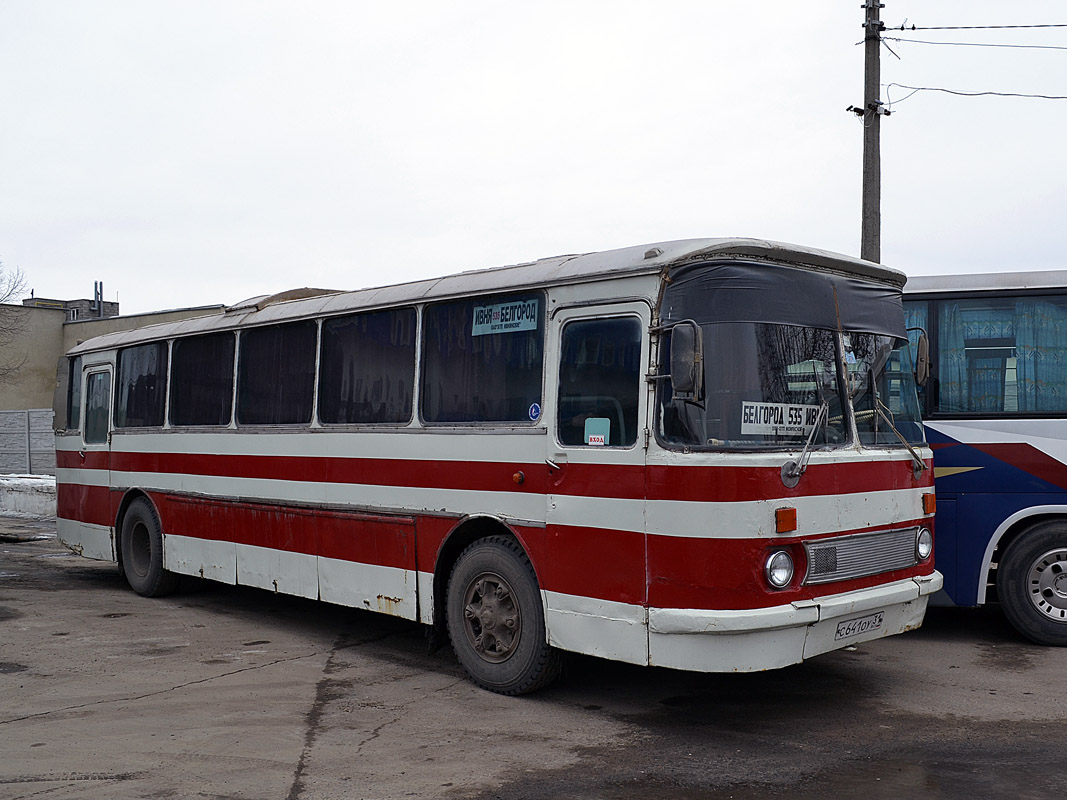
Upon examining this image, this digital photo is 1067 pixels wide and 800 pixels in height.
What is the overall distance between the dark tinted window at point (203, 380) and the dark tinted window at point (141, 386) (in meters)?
0.27

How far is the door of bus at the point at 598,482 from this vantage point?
6.12m

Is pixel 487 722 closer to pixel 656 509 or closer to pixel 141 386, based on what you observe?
pixel 656 509

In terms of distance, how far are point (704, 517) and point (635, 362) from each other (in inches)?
38.1

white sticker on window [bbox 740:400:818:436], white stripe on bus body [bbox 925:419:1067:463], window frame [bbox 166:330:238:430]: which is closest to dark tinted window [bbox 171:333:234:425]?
window frame [bbox 166:330:238:430]

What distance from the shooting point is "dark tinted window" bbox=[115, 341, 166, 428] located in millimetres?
11188

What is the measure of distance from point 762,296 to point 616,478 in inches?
51.6

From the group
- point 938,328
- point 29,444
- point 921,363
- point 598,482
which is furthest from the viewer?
point 29,444

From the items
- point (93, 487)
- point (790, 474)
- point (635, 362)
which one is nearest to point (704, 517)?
point (790, 474)

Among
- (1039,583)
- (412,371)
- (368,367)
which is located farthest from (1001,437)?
(368,367)

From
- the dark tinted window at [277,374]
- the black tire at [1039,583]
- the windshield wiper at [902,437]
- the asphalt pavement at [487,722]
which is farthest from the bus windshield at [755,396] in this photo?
the dark tinted window at [277,374]

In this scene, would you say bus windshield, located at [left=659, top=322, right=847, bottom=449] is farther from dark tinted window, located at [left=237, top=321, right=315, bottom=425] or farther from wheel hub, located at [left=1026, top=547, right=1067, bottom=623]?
dark tinted window, located at [left=237, top=321, right=315, bottom=425]

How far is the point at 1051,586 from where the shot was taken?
332 inches

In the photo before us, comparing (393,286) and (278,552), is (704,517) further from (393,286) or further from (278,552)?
(278,552)

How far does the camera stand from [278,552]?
9219mm
